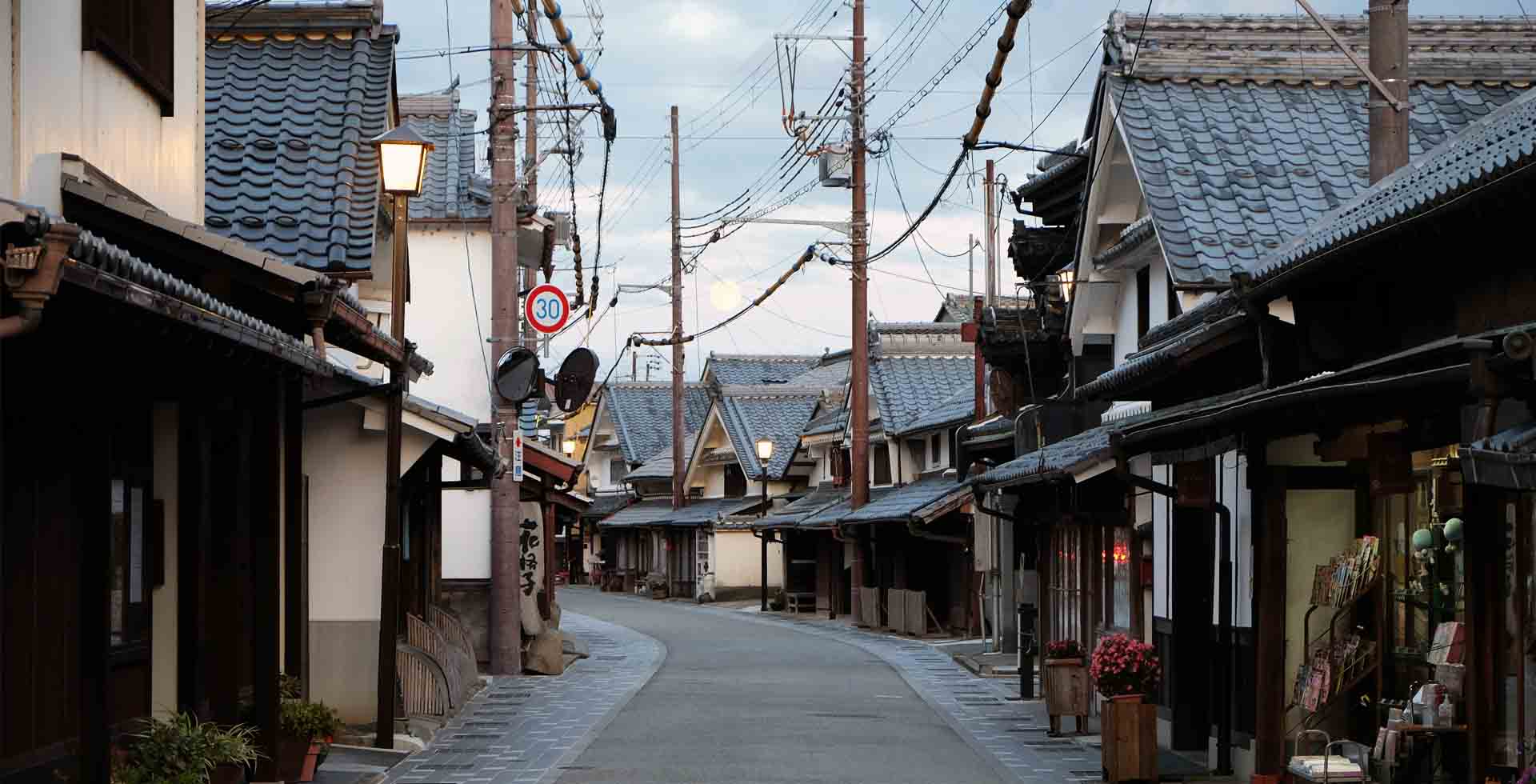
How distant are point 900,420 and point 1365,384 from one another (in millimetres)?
39043

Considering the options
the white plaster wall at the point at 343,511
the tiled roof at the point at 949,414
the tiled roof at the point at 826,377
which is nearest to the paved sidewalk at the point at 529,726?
the white plaster wall at the point at 343,511

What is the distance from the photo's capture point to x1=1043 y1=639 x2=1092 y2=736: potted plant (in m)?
18.4

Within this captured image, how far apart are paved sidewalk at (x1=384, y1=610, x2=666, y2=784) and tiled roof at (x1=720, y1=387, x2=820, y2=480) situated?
29.1 m

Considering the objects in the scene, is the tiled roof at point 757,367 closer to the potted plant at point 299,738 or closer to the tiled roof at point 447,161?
the tiled roof at point 447,161

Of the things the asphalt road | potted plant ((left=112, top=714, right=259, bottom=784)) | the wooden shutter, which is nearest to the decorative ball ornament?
the asphalt road

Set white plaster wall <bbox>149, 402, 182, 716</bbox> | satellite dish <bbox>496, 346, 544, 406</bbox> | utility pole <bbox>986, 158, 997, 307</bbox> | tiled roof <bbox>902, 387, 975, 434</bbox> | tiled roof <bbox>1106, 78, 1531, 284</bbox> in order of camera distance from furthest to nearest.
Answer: tiled roof <bbox>902, 387, 975, 434</bbox>, utility pole <bbox>986, 158, 997, 307</bbox>, satellite dish <bbox>496, 346, 544, 406</bbox>, tiled roof <bbox>1106, 78, 1531, 284</bbox>, white plaster wall <bbox>149, 402, 182, 716</bbox>

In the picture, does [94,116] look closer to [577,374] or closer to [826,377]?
[577,374]

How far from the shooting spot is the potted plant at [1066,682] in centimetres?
1839

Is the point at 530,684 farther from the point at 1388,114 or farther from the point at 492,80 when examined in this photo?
the point at 1388,114

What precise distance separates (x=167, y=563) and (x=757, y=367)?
60854mm

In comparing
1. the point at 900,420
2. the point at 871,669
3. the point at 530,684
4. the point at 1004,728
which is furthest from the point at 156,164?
the point at 900,420

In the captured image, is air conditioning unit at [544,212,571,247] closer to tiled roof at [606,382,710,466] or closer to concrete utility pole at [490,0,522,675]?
concrete utility pole at [490,0,522,675]

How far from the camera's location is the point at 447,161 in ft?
103

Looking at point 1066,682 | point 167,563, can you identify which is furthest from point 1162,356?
point 167,563
